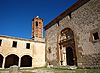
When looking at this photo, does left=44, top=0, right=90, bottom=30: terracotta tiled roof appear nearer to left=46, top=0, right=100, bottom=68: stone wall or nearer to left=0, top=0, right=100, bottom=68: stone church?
left=0, top=0, right=100, bottom=68: stone church

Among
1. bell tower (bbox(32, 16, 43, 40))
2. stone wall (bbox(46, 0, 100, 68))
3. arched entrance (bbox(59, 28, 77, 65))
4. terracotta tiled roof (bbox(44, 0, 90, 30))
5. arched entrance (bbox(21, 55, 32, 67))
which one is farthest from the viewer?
bell tower (bbox(32, 16, 43, 40))

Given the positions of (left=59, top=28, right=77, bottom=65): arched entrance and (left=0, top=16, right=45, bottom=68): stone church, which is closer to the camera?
(left=59, top=28, right=77, bottom=65): arched entrance

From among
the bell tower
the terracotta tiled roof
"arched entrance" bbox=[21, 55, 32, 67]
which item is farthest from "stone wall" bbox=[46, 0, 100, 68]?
the bell tower

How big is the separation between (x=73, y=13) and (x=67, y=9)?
1259 mm

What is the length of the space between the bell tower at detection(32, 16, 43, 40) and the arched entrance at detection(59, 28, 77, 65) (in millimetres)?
11207

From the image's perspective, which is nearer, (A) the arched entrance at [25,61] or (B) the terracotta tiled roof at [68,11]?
(B) the terracotta tiled roof at [68,11]

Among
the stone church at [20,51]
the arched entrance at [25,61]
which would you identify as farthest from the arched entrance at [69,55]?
the arched entrance at [25,61]

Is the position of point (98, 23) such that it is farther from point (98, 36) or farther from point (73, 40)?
point (73, 40)

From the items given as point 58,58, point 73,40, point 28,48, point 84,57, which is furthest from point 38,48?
point 84,57

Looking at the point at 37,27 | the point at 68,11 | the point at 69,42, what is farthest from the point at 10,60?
the point at 68,11

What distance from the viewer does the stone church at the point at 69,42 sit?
9.81 m

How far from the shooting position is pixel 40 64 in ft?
64.8

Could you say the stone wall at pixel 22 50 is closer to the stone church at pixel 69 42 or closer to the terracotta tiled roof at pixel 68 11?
the stone church at pixel 69 42

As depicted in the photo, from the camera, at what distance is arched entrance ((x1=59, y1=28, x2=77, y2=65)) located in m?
12.8
